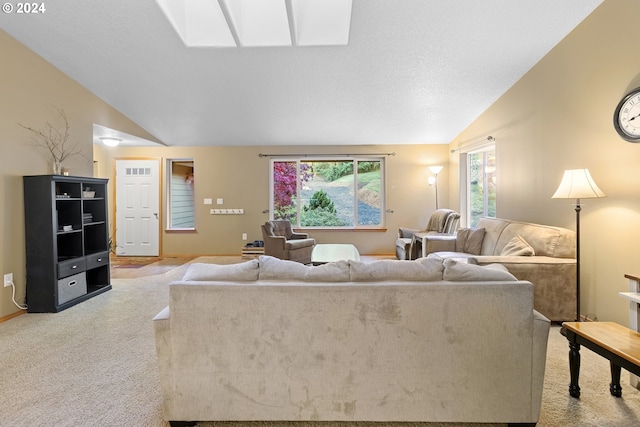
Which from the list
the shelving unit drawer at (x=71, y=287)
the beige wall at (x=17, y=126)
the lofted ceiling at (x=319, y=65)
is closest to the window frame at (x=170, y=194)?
the lofted ceiling at (x=319, y=65)

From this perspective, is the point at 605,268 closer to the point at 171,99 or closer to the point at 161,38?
the point at 161,38

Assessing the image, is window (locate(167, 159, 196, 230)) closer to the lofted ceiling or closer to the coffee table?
the lofted ceiling

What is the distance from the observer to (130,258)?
6680 mm

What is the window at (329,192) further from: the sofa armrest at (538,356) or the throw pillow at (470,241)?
the sofa armrest at (538,356)

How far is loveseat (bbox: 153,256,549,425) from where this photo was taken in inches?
61.7

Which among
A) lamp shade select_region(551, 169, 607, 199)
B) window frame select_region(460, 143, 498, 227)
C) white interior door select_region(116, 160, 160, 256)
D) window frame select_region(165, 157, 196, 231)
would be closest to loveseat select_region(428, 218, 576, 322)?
lamp shade select_region(551, 169, 607, 199)

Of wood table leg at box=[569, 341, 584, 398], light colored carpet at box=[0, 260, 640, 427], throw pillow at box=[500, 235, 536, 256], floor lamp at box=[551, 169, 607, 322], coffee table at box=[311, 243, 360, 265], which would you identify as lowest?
light colored carpet at box=[0, 260, 640, 427]

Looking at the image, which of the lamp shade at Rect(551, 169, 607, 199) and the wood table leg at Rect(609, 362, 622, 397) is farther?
the lamp shade at Rect(551, 169, 607, 199)

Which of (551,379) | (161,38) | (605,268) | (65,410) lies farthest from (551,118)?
(65,410)

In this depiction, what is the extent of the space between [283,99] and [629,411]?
4706mm

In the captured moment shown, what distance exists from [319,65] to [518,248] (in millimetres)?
3015

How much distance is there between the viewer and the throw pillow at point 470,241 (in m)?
4.41

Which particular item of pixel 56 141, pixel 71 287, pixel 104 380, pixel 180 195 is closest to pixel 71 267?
pixel 71 287

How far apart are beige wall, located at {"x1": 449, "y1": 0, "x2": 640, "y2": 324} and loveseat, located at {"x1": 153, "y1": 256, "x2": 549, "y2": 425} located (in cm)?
186
